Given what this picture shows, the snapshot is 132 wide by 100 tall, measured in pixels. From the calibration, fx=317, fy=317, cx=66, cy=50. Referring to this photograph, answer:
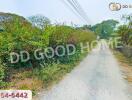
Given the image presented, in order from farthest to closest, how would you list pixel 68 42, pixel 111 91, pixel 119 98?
pixel 68 42 < pixel 111 91 < pixel 119 98

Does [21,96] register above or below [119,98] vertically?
above

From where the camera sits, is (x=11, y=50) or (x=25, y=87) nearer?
(x=25, y=87)

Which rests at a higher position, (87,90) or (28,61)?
(28,61)

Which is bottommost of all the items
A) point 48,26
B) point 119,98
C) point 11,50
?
point 119,98

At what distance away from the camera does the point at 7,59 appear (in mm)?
13820

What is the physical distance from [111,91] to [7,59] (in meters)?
4.70

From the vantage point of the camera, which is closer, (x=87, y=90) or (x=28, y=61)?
(x=87, y=90)

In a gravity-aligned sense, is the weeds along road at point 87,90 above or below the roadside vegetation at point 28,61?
below

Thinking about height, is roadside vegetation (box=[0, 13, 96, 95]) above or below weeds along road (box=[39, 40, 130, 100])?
above

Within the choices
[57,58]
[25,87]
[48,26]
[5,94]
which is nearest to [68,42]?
[57,58]

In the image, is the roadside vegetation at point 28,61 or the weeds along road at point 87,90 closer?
the weeds along road at point 87,90

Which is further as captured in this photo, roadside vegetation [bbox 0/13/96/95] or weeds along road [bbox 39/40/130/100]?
roadside vegetation [bbox 0/13/96/95]

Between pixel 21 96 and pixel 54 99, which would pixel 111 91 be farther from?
pixel 21 96

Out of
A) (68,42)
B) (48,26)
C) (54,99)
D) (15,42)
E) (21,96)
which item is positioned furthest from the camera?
(68,42)
